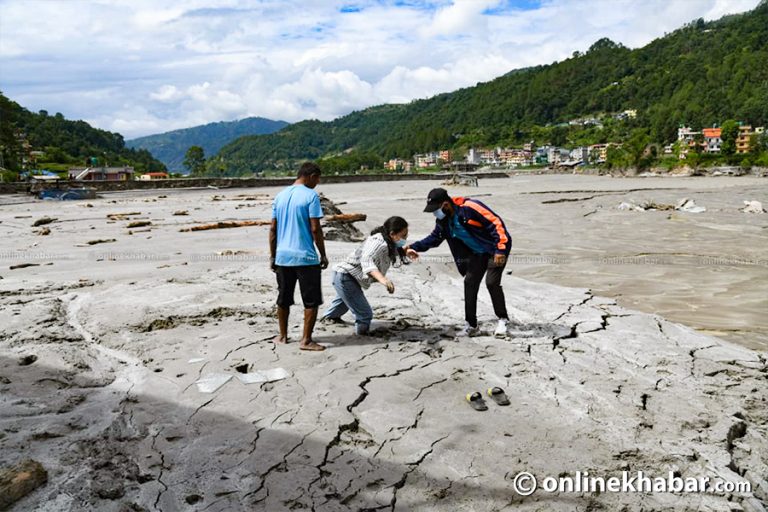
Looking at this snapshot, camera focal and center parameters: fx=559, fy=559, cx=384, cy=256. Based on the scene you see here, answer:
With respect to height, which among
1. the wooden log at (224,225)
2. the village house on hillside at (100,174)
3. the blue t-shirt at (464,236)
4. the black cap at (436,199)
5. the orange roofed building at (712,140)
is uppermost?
the orange roofed building at (712,140)

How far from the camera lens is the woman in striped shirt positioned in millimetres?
5109

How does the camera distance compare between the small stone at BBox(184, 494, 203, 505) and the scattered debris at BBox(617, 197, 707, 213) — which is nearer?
the small stone at BBox(184, 494, 203, 505)

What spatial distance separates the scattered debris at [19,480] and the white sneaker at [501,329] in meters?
3.85

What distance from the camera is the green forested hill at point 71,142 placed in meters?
105

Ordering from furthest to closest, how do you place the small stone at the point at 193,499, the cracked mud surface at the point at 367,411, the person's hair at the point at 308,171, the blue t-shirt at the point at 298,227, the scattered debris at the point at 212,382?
the person's hair at the point at 308,171 → the blue t-shirt at the point at 298,227 → the scattered debris at the point at 212,382 → the cracked mud surface at the point at 367,411 → the small stone at the point at 193,499

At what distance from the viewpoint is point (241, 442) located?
3.38m

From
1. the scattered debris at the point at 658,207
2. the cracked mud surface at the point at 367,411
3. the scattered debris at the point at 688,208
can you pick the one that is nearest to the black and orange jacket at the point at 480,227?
the cracked mud surface at the point at 367,411

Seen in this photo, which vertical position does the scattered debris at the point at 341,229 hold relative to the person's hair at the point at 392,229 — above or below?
below

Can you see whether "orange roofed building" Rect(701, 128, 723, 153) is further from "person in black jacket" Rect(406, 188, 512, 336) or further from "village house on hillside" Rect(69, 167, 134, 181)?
"person in black jacket" Rect(406, 188, 512, 336)

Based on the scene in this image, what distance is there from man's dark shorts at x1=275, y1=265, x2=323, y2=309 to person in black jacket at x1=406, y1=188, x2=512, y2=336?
1.00m

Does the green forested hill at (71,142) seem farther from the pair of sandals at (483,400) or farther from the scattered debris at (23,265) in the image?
the pair of sandals at (483,400)

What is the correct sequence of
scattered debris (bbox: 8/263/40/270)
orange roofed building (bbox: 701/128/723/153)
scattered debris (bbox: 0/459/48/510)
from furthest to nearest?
orange roofed building (bbox: 701/128/723/153) → scattered debris (bbox: 8/263/40/270) → scattered debris (bbox: 0/459/48/510)

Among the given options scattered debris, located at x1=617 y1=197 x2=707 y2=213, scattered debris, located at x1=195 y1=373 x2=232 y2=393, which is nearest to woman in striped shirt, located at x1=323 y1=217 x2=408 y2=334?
scattered debris, located at x1=195 y1=373 x2=232 y2=393

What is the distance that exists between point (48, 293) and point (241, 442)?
5.01 meters
